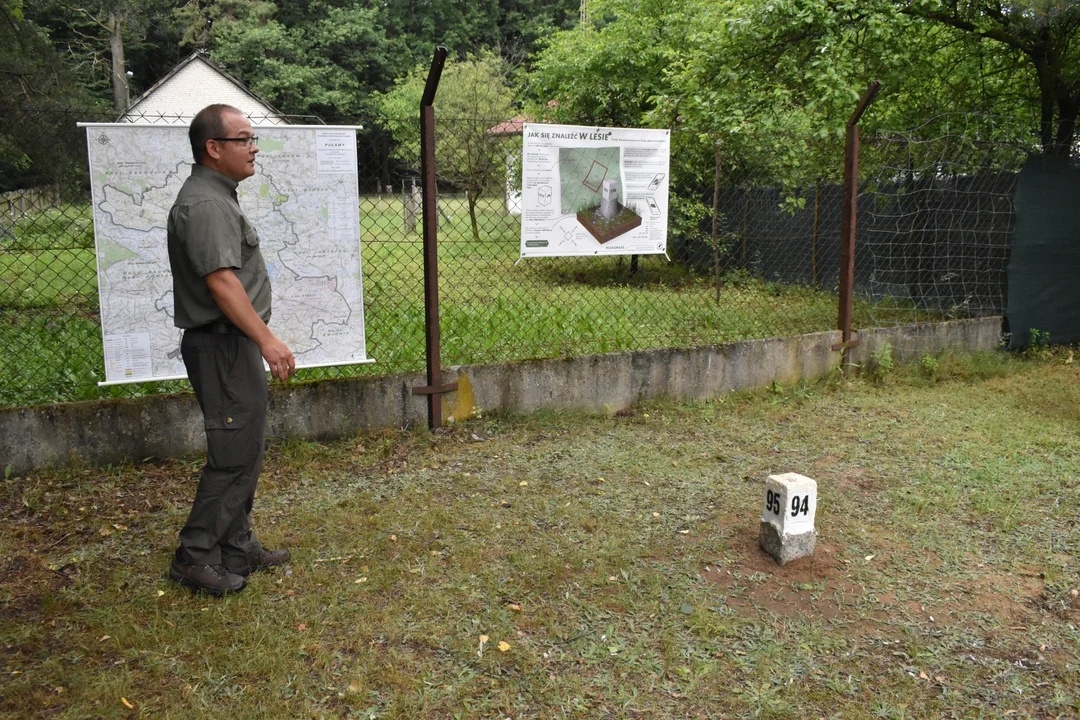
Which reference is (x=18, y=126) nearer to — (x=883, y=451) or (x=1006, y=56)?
(x=883, y=451)

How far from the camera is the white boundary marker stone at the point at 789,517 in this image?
3.43m

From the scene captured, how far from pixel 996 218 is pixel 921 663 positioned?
6301mm

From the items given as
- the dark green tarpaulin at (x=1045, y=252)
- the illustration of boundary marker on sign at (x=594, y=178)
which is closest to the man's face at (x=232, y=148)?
the illustration of boundary marker on sign at (x=594, y=178)

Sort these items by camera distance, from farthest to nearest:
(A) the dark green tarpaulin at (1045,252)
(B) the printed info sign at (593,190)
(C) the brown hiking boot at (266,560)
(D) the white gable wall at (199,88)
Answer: (D) the white gable wall at (199,88) < (A) the dark green tarpaulin at (1045,252) < (B) the printed info sign at (593,190) < (C) the brown hiking boot at (266,560)

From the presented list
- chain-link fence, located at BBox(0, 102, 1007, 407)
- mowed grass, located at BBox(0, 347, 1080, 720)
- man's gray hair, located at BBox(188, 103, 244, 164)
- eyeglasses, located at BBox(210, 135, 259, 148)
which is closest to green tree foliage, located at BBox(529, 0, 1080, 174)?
chain-link fence, located at BBox(0, 102, 1007, 407)

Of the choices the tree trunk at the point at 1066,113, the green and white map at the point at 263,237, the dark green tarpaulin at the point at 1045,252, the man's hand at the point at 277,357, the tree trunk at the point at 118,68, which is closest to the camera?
the man's hand at the point at 277,357

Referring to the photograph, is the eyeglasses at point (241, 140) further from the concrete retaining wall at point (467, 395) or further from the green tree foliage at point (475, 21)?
the green tree foliage at point (475, 21)

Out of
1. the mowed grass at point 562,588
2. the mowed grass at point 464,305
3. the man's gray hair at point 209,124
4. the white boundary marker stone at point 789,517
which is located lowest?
the mowed grass at point 562,588

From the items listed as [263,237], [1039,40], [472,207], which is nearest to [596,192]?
[472,207]

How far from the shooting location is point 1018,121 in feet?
28.3

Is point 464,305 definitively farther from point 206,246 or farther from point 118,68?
point 118,68

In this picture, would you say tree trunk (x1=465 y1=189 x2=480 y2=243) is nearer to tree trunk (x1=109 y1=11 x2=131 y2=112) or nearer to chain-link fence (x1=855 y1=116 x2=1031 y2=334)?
chain-link fence (x1=855 y1=116 x2=1031 y2=334)

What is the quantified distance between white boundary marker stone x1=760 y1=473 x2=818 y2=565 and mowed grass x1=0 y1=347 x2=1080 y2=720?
3.3 inches

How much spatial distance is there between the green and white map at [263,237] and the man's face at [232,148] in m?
1.44
